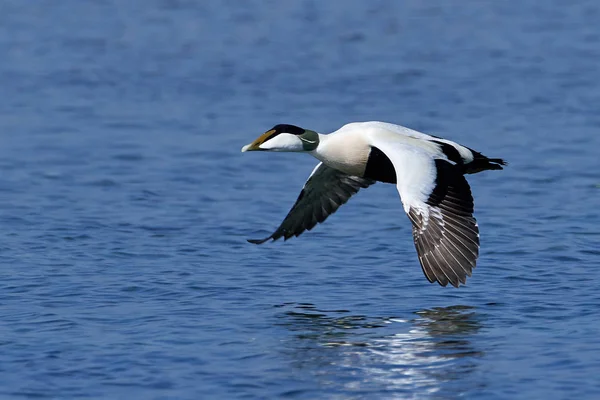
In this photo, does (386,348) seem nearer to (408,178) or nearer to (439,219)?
(439,219)

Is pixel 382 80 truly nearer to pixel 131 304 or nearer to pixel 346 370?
pixel 131 304

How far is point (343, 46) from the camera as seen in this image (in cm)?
2358

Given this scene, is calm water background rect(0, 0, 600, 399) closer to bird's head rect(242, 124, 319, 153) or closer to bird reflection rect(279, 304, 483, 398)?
bird reflection rect(279, 304, 483, 398)

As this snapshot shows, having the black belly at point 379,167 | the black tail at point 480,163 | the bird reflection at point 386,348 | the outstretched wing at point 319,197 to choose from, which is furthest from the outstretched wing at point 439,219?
the outstretched wing at point 319,197

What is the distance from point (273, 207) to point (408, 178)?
4.13 meters

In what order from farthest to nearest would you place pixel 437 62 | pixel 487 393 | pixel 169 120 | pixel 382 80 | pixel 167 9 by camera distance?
pixel 167 9
pixel 437 62
pixel 382 80
pixel 169 120
pixel 487 393

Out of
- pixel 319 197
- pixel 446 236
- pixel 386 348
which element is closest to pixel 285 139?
pixel 319 197

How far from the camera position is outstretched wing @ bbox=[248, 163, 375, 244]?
39.7 ft

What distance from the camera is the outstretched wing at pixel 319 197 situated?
12.1 m

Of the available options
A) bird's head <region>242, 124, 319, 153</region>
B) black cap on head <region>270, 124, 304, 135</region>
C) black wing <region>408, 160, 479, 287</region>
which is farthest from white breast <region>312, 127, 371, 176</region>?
black wing <region>408, 160, 479, 287</region>

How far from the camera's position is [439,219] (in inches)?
397

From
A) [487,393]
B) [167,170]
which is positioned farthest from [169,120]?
[487,393]

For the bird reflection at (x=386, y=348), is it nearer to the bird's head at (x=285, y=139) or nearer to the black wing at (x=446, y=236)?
the black wing at (x=446, y=236)

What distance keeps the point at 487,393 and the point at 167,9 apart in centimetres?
1972
